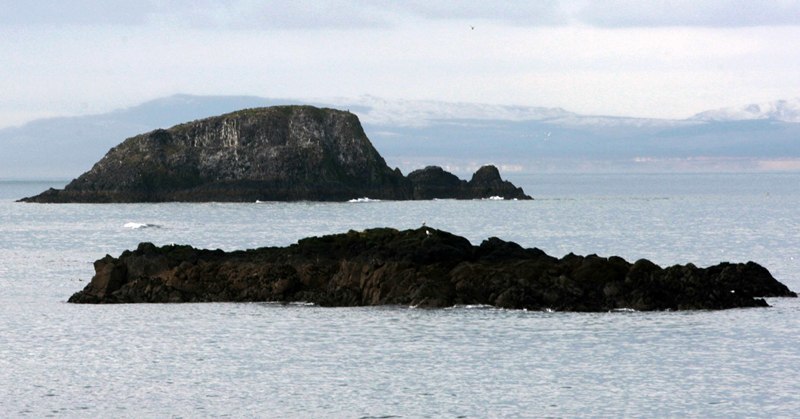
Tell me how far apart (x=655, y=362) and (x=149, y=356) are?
540 inches

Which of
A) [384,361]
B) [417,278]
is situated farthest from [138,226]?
[384,361]

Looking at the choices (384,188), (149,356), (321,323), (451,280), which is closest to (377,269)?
(451,280)

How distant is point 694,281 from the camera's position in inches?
1655

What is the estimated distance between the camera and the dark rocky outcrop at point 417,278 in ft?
136

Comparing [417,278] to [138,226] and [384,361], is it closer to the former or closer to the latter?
[384,361]

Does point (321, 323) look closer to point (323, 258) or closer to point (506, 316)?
point (506, 316)

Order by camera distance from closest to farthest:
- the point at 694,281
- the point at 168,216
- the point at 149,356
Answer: the point at 149,356, the point at 694,281, the point at 168,216

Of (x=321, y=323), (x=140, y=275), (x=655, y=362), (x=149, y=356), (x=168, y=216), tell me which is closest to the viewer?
(x=655, y=362)

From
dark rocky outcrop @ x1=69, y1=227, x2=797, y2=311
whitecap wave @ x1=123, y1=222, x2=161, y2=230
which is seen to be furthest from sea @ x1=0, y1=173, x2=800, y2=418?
whitecap wave @ x1=123, y1=222, x2=161, y2=230

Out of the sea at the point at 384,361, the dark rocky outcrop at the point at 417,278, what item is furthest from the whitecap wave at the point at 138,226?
the dark rocky outcrop at the point at 417,278

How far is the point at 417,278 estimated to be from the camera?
43812mm

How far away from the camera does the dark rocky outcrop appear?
41594 mm

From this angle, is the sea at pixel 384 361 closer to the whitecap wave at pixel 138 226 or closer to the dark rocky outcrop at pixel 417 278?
the dark rocky outcrop at pixel 417 278

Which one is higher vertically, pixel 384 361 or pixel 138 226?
pixel 138 226
